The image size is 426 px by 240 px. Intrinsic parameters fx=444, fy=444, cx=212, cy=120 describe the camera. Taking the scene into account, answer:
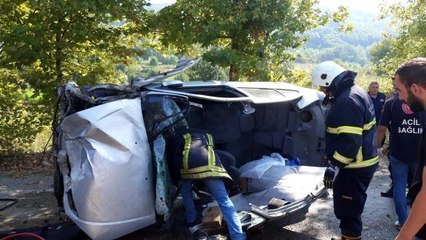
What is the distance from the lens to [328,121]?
3.95 meters

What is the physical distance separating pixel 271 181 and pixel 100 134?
2141 millimetres

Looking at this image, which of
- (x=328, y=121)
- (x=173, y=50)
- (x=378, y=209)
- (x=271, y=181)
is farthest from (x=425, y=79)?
(x=173, y=50)

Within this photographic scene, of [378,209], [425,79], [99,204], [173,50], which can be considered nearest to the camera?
[425,79]

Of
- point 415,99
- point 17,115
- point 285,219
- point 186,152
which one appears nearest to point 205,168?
point 186,152

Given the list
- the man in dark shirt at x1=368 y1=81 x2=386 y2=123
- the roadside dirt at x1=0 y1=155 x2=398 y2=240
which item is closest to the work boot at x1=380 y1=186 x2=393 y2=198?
the roadside dirt at x1=0 y1=155 x2=398 y2=240

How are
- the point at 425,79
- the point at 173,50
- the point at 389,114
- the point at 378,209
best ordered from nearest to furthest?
the point at 425,79 → the point at 389,114 → the point at 378,209 → the point at 173,50

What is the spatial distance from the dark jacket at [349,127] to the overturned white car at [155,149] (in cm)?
74

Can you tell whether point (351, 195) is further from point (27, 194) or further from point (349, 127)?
point (27, 194)

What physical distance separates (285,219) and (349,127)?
6.11ft

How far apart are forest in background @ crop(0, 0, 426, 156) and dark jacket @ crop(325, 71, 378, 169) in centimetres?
551

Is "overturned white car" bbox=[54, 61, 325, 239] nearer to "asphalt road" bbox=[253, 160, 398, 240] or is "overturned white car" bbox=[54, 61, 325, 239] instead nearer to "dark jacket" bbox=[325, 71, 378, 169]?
"asphalt road" bbox=[253, 160, 398, 240]

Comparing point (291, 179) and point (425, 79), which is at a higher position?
point (425, 79)

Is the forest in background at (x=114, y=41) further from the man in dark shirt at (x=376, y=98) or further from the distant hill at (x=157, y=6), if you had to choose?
the man in dark shirt at (x=376, y=98)

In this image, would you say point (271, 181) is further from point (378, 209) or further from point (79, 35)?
point (79, 35)
